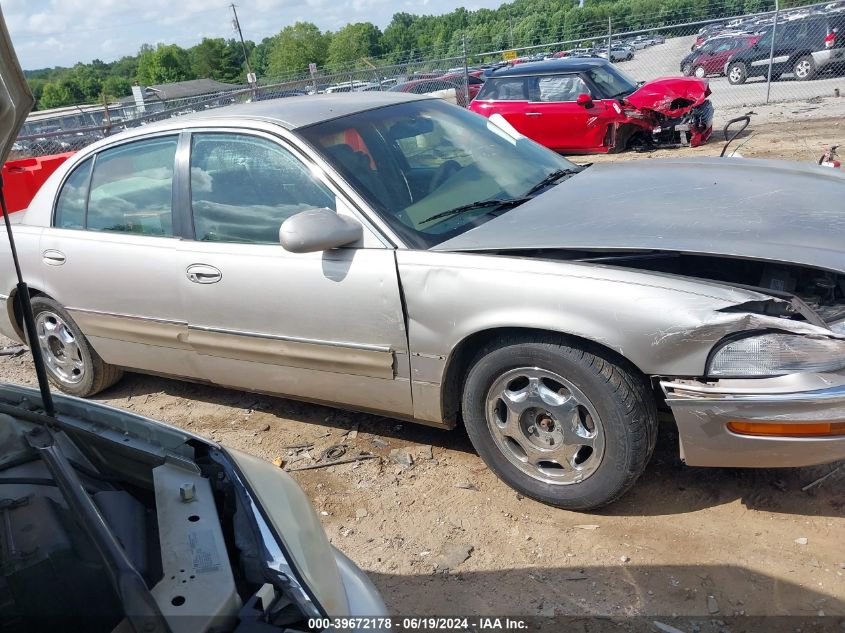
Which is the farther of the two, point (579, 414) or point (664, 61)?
point (664, 61)

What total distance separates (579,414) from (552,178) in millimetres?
1480

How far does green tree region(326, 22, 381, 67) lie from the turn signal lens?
78580 millimetres

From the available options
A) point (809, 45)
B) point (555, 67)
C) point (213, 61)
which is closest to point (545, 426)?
point (555, 67)

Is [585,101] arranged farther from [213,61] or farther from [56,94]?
[56,94]

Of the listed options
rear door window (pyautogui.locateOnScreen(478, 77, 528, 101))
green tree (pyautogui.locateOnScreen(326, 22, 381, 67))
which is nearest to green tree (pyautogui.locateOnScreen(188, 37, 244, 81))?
green tree (pyautogui.locateOnScreen(326, 22, 381, 67))

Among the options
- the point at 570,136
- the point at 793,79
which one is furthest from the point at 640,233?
the point at 793,79

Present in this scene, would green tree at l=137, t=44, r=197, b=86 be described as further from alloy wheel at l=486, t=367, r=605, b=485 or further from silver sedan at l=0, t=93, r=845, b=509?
alloy wheel at l=486, t=367, r=605, b=485

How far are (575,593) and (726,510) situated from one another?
778 mm

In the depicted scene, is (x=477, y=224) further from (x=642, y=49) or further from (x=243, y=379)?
(x=642, y=49)

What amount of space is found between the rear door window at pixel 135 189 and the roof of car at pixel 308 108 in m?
0.29

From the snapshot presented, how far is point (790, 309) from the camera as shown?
2377mm

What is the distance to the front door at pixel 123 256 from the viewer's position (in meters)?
3.63

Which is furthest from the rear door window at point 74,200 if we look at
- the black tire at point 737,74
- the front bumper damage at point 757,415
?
the black tire at point 737,74

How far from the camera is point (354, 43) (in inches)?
3140
